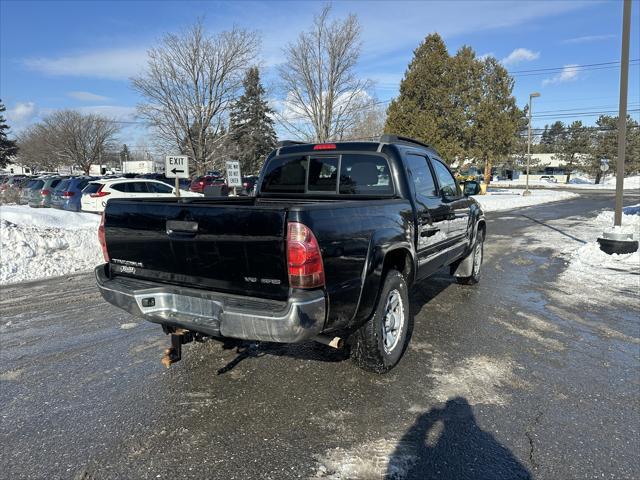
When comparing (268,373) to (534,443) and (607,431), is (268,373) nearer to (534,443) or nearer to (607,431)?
(534,443)

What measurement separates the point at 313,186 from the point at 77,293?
4.57 meters

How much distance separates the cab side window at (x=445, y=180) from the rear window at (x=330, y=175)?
1207 mm

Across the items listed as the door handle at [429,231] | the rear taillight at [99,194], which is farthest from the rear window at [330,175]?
the rear taillight at [99,194]

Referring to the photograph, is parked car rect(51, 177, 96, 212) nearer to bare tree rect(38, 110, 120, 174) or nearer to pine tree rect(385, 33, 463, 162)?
pine tree rect(385, 33, 463, 162)

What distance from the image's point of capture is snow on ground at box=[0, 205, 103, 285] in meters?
8.44

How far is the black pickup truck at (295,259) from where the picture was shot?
2.85m

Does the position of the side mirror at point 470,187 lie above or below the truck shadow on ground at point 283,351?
above

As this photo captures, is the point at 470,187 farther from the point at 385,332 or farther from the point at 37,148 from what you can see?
the point at 37,148

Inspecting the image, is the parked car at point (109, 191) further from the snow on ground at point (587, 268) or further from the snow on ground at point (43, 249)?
the snow on ground at point (587, 268)

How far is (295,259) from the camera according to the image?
2.80 metres

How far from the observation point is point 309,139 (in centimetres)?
2686

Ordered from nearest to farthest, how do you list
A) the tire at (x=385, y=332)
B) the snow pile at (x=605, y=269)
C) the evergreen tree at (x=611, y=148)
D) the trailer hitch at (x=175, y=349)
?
1. the trailer hitch at (x=175, y=349)
2. the tire at (x=385, y=332)
3. the snow pile at (x=605, y=269)
4. the evergreen tree at (x=611, y=148)

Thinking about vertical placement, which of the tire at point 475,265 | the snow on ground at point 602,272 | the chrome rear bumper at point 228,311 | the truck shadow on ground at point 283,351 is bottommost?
the snow on ground at point 602,272

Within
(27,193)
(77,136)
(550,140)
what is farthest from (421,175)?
(550,140)
